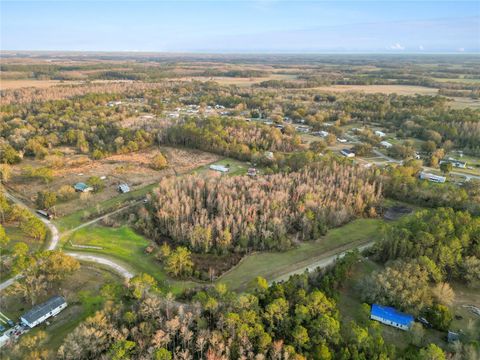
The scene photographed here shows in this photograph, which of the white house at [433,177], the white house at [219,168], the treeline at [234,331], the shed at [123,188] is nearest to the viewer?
the treeline at [234,331]

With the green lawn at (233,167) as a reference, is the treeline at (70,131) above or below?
above

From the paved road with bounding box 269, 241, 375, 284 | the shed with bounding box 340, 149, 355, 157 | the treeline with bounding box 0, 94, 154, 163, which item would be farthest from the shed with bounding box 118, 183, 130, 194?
the shed with bounding box 340, 149, 355, 157

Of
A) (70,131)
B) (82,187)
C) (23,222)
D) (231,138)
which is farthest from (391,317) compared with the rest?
(70,131)

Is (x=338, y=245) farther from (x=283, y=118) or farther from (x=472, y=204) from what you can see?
(x=283, y=118)

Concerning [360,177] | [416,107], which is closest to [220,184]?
[360,177]

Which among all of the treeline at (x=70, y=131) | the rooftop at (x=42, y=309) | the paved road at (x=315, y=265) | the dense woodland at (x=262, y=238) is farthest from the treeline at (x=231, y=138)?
the rooftop at (x=42, y=309)

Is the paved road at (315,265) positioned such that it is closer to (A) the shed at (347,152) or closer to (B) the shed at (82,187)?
(A) the shed at (347,152)
